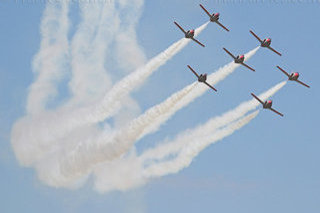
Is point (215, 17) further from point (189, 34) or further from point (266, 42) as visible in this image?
point (266, 42)

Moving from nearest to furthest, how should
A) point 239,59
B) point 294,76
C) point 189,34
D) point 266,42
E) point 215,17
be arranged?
point 189,34 < point 215,17 < point 239,59 < point 266,42 < point 294,76

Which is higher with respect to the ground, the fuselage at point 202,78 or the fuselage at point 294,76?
the fuselage at point 202,78

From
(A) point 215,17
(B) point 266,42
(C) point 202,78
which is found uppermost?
(A) point 215,17

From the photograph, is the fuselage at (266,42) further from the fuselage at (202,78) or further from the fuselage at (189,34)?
the fuselage at (202,78)

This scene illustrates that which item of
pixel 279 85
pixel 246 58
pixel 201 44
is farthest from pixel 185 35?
pixel 279 85

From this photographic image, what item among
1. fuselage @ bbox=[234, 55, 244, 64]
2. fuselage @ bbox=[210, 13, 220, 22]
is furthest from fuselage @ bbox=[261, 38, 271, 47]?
fuselage @ bbox=[210, 13, 220, 22]

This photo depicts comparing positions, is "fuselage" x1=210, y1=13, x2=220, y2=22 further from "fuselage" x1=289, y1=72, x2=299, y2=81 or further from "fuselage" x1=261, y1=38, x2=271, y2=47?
"fuselage" x1=289, y1=72, x2=299, y2=81

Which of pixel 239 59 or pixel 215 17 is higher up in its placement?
pixel 215 17

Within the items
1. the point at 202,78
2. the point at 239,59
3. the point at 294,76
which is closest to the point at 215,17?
the point at 239,59

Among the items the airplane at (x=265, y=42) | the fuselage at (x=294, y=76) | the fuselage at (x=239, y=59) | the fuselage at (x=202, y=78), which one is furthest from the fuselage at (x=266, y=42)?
the fuselage at (x=202, y=78)

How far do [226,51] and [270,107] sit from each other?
14160 mm

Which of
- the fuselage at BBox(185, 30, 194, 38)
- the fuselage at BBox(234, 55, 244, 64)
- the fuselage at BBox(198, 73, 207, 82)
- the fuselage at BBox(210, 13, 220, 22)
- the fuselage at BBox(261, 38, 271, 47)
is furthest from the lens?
the fuselage at BBox(261, 38, 271, 47)

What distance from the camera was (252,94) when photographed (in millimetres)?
130875

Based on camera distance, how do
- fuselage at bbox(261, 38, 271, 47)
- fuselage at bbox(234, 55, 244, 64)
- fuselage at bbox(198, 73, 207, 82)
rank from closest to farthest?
fuselage at bbox(198, 73, 207, 82) → fuselage at bbox(234, 55, 244, 64) → fuselage at bbox(261, 38, 271, 47)
